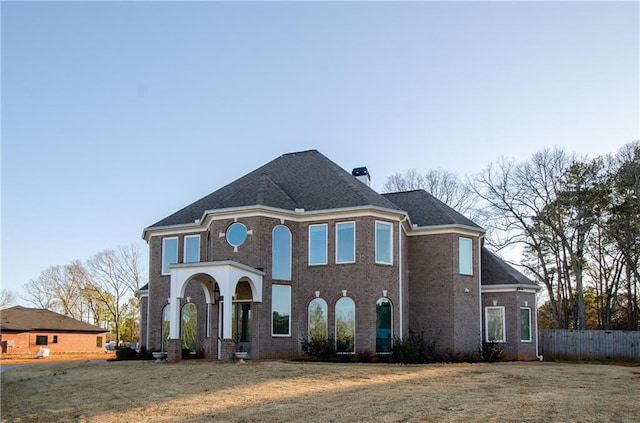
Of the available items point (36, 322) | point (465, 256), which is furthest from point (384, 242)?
point (36, 322)

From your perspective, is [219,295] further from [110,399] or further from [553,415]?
[553,415]

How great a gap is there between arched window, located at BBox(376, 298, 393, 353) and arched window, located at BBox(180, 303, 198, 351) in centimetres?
756

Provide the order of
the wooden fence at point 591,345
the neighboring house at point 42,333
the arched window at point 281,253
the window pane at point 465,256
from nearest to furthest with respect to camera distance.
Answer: the arched window at point 281,253 → the window pane at point 465,256 → the wooden fence at point 591,345 → the neighboring house at point 42,333

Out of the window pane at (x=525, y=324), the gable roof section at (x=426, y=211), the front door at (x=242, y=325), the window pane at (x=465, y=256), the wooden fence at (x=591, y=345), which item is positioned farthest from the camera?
the wooden fence at (x=591, y=345)

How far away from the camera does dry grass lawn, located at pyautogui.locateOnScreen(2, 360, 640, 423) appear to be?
12.6 metres

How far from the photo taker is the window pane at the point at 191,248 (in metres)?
29.0

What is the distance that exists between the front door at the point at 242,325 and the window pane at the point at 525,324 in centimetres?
1298

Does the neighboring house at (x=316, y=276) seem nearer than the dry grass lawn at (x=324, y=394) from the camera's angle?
No

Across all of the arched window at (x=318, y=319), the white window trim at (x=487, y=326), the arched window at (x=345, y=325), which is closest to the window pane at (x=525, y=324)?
the white window trim at (x=487, y=326)

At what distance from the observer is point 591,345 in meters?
32.8

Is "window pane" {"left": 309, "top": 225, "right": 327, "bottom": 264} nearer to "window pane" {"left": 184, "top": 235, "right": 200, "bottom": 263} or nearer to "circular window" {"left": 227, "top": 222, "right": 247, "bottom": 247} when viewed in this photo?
"circular window" {"left": 227, "top": 222, "right": 247, "bottom": 247}

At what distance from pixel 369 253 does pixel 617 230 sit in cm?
2114

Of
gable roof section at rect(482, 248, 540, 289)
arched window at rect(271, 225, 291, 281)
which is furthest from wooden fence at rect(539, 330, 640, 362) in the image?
arched window at rect(271, 225, 291, 281)

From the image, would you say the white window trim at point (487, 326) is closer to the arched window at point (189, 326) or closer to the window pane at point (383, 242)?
the window pane at point (383, 242)
